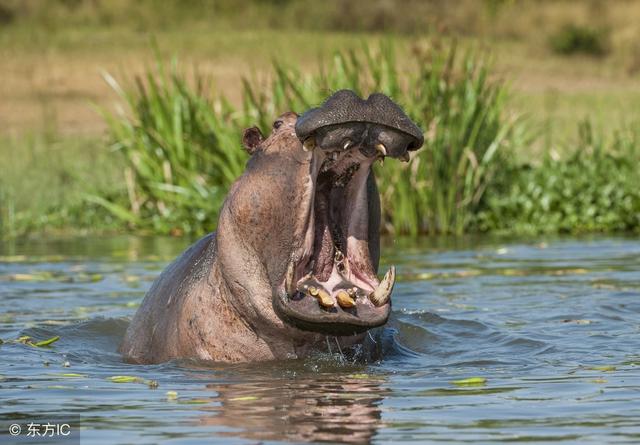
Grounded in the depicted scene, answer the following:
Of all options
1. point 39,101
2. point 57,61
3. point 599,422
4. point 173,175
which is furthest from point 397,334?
point 57,61

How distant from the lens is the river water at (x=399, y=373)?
13.5 feet

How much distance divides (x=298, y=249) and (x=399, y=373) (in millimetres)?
659

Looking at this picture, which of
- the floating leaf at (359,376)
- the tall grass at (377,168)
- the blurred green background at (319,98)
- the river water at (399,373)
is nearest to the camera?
the river water at (399,373)

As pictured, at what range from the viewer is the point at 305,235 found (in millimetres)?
4824

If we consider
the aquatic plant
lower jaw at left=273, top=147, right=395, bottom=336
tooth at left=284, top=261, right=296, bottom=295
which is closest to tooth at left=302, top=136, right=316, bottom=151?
lower jaw at left=273, top=147, right=395, bottom=336

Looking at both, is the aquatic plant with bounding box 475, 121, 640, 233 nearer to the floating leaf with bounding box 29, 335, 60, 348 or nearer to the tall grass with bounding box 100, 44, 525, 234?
the tall grass with bounding box 100, 44, 525, 234

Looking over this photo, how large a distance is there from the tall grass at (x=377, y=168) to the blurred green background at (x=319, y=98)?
0.06 feet

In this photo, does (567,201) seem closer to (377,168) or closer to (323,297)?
(377,168)

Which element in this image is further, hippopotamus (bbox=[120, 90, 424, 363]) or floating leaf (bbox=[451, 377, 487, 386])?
floating leaf (bbox=[451, 377, 487, 386])

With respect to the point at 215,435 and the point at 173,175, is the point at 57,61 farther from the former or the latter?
the point at 215,435

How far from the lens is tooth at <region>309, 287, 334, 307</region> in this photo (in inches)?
184

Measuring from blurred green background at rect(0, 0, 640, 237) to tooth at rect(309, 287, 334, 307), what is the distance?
5.10 m

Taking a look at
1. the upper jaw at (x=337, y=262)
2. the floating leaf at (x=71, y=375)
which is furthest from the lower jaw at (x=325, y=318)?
the floating leaf at (x=71, y=375)

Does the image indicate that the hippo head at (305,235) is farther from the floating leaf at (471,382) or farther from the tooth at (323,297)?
the floating leaf at (471,382)
